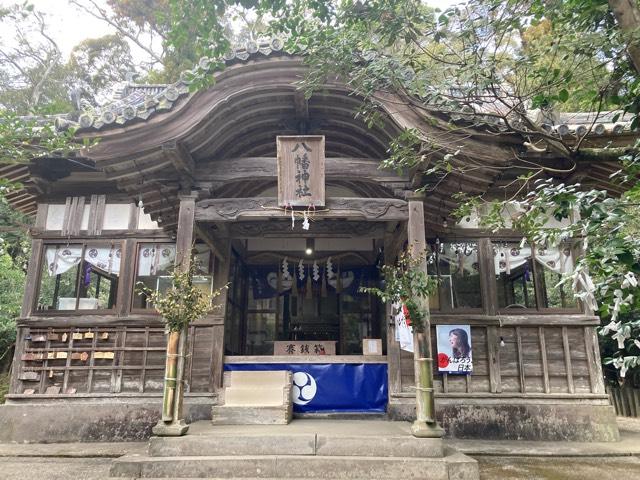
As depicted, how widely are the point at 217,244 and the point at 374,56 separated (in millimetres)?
4296

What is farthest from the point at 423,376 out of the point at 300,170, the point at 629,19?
the point at 629,19

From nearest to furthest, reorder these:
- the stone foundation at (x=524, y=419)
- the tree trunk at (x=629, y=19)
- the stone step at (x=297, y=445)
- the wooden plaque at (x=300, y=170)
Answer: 1. the tree trunk at (x=629, y=19)
2. the stone step at (x=297, y=445)
3. the wooden plaque at (x=300, y=170)
4. the stone foundation at (x=524, y=419)

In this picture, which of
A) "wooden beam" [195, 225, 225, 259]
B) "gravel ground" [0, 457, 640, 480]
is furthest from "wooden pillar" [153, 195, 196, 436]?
"gravel ground" [0, 457, 640, 480]

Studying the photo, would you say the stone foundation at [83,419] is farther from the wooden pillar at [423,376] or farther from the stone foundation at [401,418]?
the wooden pillar at [423,376]

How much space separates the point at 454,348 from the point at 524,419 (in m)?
1.64

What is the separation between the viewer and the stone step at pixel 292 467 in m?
5.03

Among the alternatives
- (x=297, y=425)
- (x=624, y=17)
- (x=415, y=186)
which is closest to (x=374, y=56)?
(x=415, y=186)

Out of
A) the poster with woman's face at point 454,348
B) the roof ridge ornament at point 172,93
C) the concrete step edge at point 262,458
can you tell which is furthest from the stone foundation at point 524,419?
the roof ridge ornament at point 172,93

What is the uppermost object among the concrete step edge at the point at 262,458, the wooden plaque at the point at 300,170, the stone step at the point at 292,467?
the wooden plaque at the point at 300,170

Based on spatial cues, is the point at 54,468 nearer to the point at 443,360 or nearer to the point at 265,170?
the point at 265,170

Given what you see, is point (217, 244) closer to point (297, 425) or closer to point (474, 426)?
point (297, 425)

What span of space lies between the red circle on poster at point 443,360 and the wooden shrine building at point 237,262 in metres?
0.15

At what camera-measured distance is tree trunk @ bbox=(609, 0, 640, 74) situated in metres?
3.58

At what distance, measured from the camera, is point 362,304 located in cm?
1059
